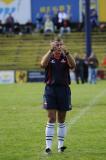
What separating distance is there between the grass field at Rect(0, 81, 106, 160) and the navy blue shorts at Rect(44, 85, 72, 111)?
2.66 ft

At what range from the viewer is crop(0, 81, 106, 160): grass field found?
38.2ft

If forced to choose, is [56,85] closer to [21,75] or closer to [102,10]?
[21,75]

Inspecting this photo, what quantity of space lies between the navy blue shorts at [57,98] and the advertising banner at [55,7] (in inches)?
1508

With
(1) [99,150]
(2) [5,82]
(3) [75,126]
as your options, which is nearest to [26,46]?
(2) [5,82]

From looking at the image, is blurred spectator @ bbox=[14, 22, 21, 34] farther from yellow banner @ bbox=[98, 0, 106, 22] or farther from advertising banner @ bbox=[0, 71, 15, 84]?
advertising banner @ bbox=[0, 71, 15, 84]

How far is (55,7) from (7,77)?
11261mm

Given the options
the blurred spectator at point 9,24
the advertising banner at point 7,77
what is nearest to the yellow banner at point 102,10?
the blurred spectator at point 9,24

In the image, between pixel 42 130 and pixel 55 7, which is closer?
pixel 42 130

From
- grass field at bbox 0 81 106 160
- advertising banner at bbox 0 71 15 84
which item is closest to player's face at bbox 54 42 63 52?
grass field at bbox 0 81 106 160

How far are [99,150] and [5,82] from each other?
28.2 m

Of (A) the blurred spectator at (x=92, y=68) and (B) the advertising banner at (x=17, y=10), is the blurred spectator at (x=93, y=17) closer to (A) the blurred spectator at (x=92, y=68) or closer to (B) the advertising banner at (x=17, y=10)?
(B) the advertising banner at (x=17, y=10)

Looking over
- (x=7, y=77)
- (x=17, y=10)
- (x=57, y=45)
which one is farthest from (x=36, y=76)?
(x=57, y=45)

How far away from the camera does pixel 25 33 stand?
158 feet

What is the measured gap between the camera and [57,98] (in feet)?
38.0
